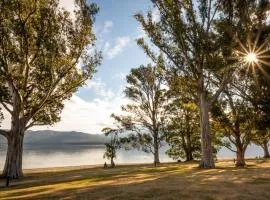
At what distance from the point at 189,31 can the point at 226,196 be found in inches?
931

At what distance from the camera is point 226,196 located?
16156mm

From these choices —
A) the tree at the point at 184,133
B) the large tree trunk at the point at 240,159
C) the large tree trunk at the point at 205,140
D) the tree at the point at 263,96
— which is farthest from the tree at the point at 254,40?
the tree at the point at 184,133

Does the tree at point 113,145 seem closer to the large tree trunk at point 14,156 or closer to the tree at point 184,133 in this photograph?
the tree at point 184,133

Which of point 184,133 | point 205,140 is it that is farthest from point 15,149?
point 184,133

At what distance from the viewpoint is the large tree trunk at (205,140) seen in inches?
1391

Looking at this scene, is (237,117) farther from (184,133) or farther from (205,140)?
(184,133)

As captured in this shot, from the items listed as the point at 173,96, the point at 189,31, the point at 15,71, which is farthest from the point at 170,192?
the point at 173,96

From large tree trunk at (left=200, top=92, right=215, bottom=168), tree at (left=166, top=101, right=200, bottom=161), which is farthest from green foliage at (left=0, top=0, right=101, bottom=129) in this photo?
tree at (left=166, top=101, right=200, bottom=161)

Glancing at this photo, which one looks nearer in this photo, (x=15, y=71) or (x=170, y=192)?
(x=170, y=192)

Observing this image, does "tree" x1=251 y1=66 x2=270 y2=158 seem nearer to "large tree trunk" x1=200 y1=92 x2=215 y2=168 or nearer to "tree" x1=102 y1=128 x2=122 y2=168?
"large tree trunk" x1=200 y1=92 x2=215 y2=168

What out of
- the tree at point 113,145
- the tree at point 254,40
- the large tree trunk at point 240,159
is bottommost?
the large tree trunk at point 240,159

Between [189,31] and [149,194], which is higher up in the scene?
[189,31]

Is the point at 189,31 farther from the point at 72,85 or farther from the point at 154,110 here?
the point at 154,110

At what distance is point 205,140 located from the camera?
35594 mm
